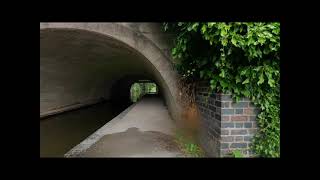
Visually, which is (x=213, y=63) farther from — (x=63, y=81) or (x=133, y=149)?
(x=63, y=81)

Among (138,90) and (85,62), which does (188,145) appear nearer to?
(85,62)

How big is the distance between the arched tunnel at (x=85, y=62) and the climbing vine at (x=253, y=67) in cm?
204

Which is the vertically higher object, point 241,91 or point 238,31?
point 238,31

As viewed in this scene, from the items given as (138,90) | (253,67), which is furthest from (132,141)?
(138,90)

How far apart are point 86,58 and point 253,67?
7.84 metres

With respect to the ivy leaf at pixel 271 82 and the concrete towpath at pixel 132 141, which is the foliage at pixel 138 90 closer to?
the concrete towpath at pixel 132 141

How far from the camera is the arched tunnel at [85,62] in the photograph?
544 cm

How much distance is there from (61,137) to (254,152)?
20.2 ft

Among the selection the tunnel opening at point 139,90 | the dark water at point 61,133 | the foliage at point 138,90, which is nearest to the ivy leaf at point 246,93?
the dark water at point 61,133

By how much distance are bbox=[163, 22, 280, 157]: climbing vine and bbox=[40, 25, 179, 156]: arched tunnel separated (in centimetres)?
204

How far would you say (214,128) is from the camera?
3.52 meters

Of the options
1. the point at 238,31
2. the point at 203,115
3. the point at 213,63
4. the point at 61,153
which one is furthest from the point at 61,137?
the point at 238,31

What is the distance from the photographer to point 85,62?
10438 mm
